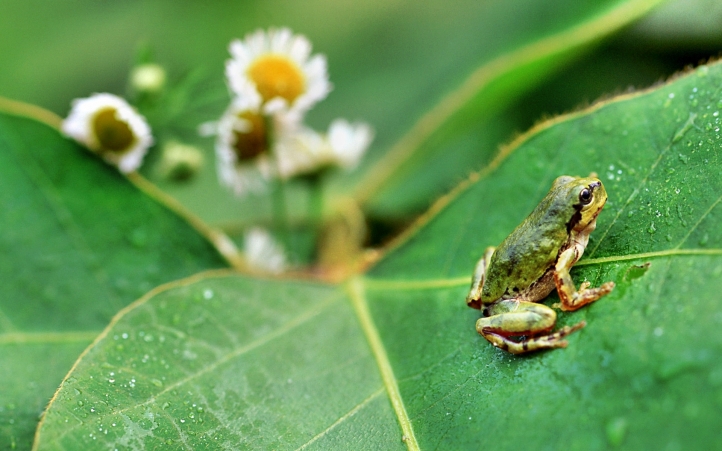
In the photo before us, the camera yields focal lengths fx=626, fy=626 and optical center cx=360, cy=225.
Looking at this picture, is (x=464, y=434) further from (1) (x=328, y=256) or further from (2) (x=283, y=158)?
(2) (x=283, y=158)

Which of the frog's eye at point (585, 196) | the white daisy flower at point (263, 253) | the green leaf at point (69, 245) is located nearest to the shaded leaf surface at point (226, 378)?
the green leaf at point (69, 245)

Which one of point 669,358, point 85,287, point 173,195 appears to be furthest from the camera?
point 173,195

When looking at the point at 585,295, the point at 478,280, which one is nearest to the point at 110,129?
the point at 478,280

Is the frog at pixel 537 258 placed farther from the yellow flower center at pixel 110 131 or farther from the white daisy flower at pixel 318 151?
the yellow flower center at pixel 110 131

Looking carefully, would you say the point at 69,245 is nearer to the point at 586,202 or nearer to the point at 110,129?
the point at 110,129

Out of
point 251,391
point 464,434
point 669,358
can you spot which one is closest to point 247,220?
point 251,391

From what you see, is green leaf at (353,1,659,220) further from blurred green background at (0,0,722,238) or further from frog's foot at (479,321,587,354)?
frog's foot at (479,321,587,354)

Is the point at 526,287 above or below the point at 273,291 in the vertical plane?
below
